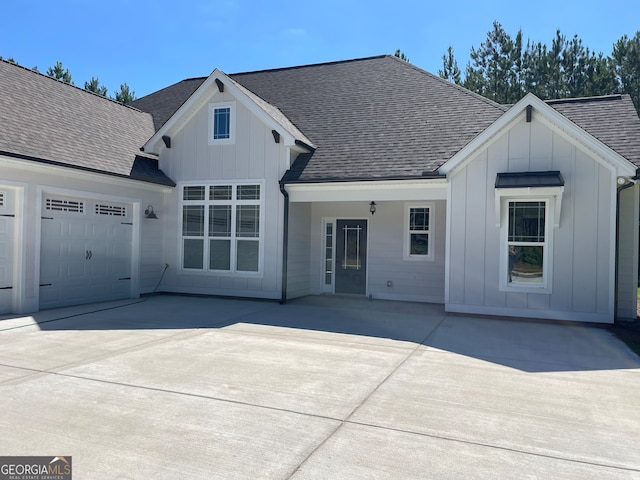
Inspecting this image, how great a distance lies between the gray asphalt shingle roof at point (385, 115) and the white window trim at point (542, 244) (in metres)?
1.62

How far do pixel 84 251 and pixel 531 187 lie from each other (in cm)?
934

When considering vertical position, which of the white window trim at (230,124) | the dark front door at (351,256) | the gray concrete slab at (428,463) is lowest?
the gray concrete slab at (428,463)

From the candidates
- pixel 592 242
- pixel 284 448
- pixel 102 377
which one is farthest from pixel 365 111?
pixel 284 448

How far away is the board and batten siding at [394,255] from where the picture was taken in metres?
12.1

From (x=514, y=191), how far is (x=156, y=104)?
1248 cm

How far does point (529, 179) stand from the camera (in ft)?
30.3

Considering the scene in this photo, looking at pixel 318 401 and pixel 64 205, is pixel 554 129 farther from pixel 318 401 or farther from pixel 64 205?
pixel 64 205

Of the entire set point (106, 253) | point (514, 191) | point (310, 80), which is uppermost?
point (310, 80)

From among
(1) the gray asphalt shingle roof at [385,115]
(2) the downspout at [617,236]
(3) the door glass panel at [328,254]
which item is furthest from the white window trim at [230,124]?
(2) the downspout at [617,236]

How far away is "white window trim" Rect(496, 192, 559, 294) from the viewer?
369 inches

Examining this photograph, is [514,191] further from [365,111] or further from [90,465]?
[90,465]

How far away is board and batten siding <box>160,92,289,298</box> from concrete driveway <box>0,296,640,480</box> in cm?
340

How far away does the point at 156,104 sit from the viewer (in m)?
16.8

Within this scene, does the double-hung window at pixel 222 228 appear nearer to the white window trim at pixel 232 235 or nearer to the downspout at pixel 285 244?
the white window trim at pixel 232 235
